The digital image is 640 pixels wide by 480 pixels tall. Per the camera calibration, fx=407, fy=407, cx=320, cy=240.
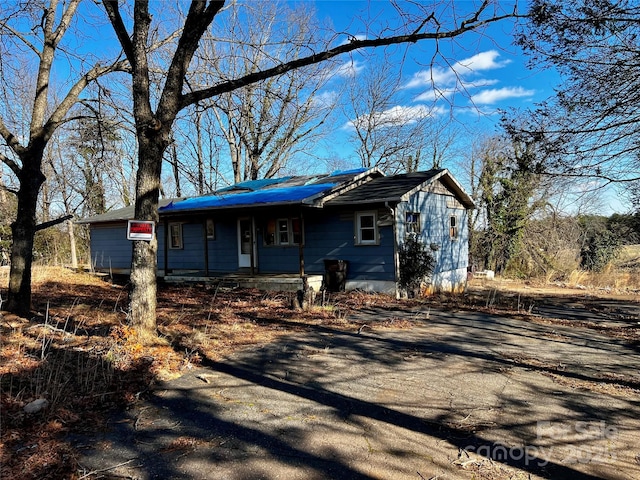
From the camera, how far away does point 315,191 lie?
12.4 meters

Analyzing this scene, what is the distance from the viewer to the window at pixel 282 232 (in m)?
13.9

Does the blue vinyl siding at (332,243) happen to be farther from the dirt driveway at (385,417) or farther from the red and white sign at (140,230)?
the red and white sign at (140,230)

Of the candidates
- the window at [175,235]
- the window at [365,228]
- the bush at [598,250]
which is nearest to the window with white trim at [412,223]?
the window at [365,228]

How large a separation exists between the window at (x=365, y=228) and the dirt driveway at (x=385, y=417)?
6609mm

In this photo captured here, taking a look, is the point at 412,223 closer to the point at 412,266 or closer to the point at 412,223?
the point at 412,223

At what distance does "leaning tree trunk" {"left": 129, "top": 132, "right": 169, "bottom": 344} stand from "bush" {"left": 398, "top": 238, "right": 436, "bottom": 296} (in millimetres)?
7874

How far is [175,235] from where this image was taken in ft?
55.5

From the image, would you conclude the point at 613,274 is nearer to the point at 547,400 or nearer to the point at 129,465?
the point at 547,400

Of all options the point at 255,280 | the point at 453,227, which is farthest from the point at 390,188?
the point at 255,280

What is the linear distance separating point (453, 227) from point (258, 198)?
311 inches

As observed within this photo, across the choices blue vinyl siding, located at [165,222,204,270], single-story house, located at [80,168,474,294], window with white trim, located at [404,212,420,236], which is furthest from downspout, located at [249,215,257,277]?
window with white trim, located at [404,212,420,236]

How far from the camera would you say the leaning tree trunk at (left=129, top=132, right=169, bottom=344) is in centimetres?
545

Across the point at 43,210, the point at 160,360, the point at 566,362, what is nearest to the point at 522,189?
the point at 566,362

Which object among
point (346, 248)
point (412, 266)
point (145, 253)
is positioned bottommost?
point (412, 266)
